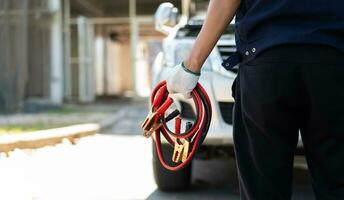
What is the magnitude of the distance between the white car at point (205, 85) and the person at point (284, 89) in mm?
1851

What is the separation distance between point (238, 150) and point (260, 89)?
0.77ft

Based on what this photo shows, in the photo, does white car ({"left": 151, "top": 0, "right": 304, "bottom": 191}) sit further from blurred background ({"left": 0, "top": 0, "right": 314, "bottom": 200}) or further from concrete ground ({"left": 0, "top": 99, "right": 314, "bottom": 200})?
concrete ground ({"left": 0, "top": 99, "right": 314, "bottom": 200})

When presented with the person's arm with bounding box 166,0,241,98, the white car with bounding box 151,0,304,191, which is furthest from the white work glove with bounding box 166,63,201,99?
the white car with bounding box 151,0,304,191

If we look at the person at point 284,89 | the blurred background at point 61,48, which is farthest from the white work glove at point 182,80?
the blurred background at point 61,48

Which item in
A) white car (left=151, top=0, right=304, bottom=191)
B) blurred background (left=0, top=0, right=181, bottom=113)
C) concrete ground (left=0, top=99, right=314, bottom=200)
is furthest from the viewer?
blurred background (left=0, top=0, right=181, bottom=113)

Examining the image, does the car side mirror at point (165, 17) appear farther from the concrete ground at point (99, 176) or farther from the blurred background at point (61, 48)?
the blurred background at point (61, 48)

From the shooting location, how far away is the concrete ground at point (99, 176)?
4602 mm

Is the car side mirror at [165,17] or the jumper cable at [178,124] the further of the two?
the car side mirror at [165,17]

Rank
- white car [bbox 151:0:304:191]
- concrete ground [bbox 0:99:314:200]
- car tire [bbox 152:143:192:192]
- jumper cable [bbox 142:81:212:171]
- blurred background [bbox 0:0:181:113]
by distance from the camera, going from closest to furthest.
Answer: jumper cable [bbox 142:81:212:171], white car [bbox 151:0:304:191], car tire [bbox 152:143:192:192], concrete ground [bbox 0:99:314:200], blurred background [bbox 0:0:181:113]

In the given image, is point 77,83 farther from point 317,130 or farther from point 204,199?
point 317,130

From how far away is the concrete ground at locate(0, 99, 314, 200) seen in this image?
4602 mm

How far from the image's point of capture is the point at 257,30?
173 cm

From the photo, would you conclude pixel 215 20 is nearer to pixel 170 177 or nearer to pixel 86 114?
pixel 170 177

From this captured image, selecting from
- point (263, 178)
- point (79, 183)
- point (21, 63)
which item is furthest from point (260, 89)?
point (21, 63)
